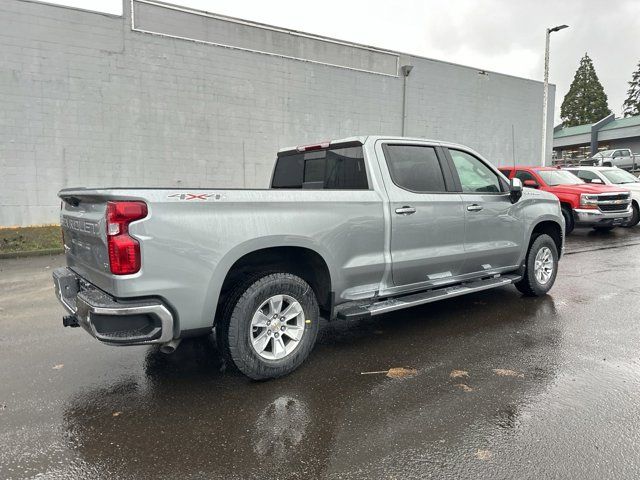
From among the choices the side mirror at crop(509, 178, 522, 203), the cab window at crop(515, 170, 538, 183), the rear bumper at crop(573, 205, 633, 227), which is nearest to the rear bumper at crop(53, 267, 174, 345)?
the side mirror at crop(509, 178, 522, 203)

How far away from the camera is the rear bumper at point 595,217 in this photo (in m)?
11.4

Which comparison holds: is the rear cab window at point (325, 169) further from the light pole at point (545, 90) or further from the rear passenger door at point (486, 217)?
the light pole at point (545, 90)

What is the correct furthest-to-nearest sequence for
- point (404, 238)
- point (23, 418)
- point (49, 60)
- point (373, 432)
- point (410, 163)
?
point (49, 60) < point (410, 163) < point (404, 238) < point (23, 418) < point (373, 432)

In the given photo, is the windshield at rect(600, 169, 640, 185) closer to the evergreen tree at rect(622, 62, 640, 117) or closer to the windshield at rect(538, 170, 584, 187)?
the windshield at rect(538, 170, 584, 187)

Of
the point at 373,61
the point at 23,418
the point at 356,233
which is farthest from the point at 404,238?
the point at 373,61

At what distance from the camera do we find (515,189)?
5363 millimetres

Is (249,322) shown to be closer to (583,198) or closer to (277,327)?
(277,327)

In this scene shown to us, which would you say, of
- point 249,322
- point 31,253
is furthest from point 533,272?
point 31,253

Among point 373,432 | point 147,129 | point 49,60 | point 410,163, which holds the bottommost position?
point 373,432

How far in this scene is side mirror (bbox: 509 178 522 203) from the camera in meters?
5.32

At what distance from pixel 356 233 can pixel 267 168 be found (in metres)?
10.4

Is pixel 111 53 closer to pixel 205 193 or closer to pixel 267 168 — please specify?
pixel 267 168

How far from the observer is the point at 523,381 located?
365 cm

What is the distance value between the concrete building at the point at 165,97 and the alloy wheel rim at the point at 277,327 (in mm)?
9783
